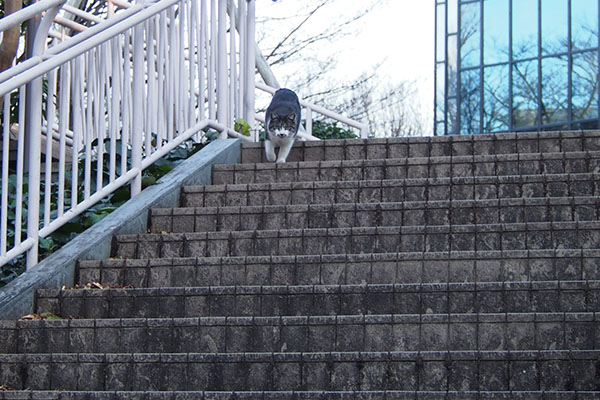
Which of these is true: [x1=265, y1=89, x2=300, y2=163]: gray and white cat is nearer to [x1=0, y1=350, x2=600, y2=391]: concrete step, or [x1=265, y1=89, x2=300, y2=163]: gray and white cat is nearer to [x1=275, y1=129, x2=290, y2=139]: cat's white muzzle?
[x1=275, y1=129, x2=290, y2=139]: cat's white muzzle

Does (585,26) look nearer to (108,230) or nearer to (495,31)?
(495,31)

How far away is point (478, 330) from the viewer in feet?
12.7

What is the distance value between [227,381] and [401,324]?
70 centimetres

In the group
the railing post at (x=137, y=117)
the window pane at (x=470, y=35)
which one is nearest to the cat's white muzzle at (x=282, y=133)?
the railing post at (x=137, y=117)

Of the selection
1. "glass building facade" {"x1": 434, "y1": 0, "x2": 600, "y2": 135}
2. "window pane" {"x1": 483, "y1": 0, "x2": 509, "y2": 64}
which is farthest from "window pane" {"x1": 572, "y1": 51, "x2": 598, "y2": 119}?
"window pane" {"x1": 483, "y1": 0, "x2": 509, "y2": 64}

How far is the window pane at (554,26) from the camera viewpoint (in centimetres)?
2072

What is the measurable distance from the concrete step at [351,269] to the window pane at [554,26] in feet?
56.4

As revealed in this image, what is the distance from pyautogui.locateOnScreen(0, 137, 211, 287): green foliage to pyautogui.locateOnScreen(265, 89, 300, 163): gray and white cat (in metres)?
0.53

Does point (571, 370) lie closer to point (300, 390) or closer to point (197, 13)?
point (300, 390)

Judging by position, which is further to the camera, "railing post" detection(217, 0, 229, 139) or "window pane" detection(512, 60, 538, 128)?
"window pane" detection(512, 60, 538, 128)

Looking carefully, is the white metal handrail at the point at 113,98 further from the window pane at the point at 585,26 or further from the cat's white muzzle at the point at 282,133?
the window pane at the point at 585,26

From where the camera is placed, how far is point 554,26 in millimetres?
20859

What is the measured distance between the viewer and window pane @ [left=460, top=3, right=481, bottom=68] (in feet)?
74.0

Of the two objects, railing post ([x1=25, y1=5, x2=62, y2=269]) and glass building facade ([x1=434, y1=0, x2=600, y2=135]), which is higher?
glass building facade ([x1=434, y1=0, x2=600, y2=135])
